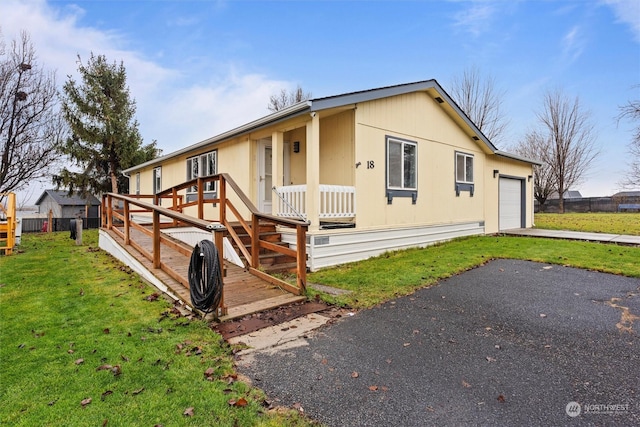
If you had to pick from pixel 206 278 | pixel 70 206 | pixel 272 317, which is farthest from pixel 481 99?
pixel 70 206

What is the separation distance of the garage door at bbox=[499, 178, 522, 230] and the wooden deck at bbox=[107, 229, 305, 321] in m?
11.4

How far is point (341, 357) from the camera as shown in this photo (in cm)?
325

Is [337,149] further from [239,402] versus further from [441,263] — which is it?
[239,402]

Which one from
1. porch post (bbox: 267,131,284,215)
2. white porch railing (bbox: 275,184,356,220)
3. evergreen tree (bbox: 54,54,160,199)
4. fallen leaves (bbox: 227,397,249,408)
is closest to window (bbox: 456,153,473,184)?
white porch railing (bbox: 275,184,356,220)

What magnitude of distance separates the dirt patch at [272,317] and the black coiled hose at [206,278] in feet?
0.99

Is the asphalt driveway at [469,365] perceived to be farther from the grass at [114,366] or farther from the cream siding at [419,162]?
the cream siding at [419,162]

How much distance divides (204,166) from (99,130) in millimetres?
15177

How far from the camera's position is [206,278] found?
4086 millimetres

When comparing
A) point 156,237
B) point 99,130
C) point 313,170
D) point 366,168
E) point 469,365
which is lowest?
point 469,365

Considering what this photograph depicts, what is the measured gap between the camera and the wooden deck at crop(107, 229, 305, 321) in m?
4.51

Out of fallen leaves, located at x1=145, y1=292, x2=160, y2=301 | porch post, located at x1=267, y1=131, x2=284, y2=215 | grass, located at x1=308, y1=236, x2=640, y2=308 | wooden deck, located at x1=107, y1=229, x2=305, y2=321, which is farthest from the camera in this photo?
porch post, located at x1=267, y1=131, x2=284, y2=215

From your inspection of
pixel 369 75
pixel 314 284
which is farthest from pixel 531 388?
pixel 369 75

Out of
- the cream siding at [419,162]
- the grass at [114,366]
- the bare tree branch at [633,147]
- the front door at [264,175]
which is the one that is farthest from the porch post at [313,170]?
the bare tree branch at [633,147]

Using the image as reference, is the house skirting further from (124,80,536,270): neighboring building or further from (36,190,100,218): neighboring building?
(36,190,100,218): neighboring building
